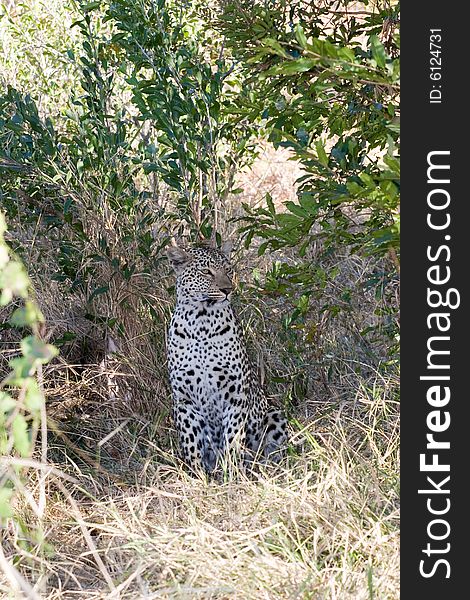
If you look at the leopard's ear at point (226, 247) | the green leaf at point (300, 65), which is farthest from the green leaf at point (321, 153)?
the leopard's ear at point (226, 247)

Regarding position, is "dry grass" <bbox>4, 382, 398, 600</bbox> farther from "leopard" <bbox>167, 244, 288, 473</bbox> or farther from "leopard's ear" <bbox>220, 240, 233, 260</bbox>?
"leopard's ear" <bbox>220, 240, 233, 260</bbox>

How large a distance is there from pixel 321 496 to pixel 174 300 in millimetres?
2076

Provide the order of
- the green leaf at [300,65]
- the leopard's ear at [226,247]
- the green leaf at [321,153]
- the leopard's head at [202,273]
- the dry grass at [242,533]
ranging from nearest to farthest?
the dry grass at [242,533] < the green leaf at [300,65] < the green leaf at [321,153] < the leopard's head at [202,273] < the leopard's ear at [226,247]

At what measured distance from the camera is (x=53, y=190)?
6.12 metres

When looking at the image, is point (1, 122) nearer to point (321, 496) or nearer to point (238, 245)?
point (238, 245)

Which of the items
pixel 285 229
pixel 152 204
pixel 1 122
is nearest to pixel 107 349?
pixel 152 204

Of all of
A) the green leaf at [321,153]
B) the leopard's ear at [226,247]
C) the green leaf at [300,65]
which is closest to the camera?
the green leaf at [300,65]

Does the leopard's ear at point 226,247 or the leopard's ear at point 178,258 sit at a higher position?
the leopard's ear at point 226,247

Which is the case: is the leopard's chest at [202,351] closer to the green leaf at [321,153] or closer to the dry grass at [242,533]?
the dry grass at [242,533]

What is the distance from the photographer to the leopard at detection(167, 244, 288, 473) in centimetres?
574

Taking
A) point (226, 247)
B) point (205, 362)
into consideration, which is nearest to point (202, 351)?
point (205, 362)

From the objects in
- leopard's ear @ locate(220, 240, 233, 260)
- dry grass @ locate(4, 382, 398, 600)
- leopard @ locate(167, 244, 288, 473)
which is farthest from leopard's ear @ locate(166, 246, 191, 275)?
dry grass @ locate(4, 382, 398, 600)

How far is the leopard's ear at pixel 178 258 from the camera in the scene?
18.8 feet

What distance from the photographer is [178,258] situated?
18.8ft
